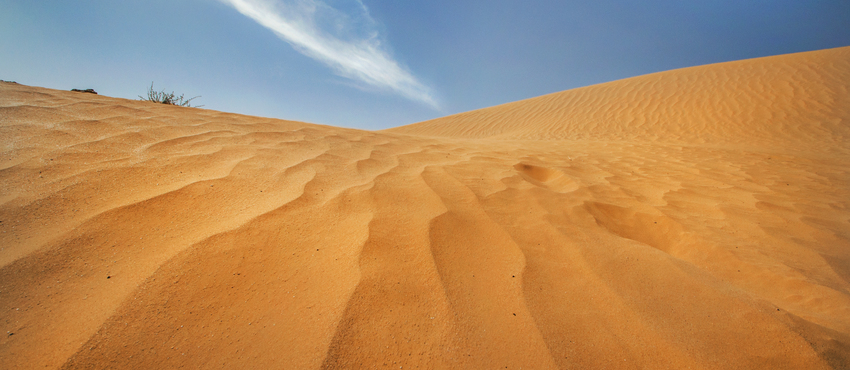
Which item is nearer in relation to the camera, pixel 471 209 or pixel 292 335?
pixel 292 335

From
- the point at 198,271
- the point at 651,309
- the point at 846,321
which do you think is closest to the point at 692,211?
the point at 846,321

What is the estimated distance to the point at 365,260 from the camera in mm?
1135

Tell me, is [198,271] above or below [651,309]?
above

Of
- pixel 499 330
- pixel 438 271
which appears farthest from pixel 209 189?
pixel 499 330

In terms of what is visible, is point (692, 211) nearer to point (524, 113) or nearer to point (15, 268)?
point (15, 268)

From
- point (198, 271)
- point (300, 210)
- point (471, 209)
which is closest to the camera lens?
point (198, 271)

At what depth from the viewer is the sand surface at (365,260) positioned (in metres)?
0.84

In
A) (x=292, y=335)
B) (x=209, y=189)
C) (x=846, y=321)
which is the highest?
(x=209, y=189)

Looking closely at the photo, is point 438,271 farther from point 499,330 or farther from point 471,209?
point 471,209

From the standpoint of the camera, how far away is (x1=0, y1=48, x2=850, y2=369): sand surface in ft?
2.76

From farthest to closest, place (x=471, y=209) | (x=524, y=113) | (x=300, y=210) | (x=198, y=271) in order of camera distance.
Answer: (x=524, y=113) < (x=471, y=209) < (x=300, y=210) < (x=198, y=271)

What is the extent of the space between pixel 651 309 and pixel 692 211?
1449 millimetres

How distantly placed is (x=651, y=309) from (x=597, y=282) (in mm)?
182

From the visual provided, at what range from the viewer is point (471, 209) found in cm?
166
